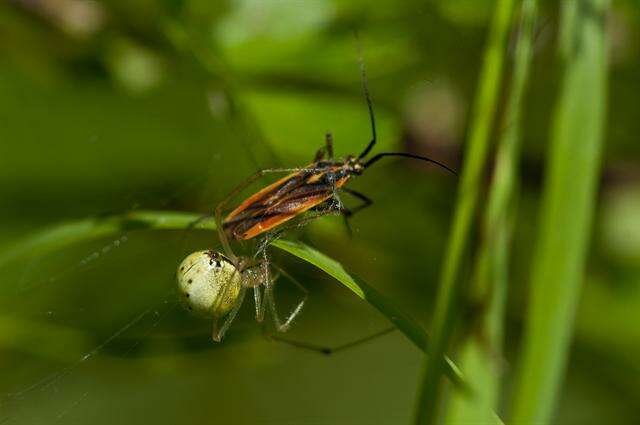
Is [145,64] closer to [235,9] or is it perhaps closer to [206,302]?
[235,9]

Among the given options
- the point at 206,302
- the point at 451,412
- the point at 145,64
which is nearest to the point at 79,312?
the point at 206,302

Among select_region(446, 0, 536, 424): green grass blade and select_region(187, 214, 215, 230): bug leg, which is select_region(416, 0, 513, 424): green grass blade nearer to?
select_region(446, 0, 536, 424): green grass blade

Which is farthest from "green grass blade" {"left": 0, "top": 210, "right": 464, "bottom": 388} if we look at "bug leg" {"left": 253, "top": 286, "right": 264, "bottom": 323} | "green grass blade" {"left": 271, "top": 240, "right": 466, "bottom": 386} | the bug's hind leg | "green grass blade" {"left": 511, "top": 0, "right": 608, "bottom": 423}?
the bug's hind leg

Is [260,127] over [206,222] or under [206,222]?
over

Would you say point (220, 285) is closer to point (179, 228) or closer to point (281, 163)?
point (179, 228)

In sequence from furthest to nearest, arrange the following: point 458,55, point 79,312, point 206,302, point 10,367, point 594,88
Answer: point 458,55
point 10,367
point 79,312
point 206,302
point 594,88

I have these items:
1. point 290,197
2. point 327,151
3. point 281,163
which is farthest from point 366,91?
point 290,197
